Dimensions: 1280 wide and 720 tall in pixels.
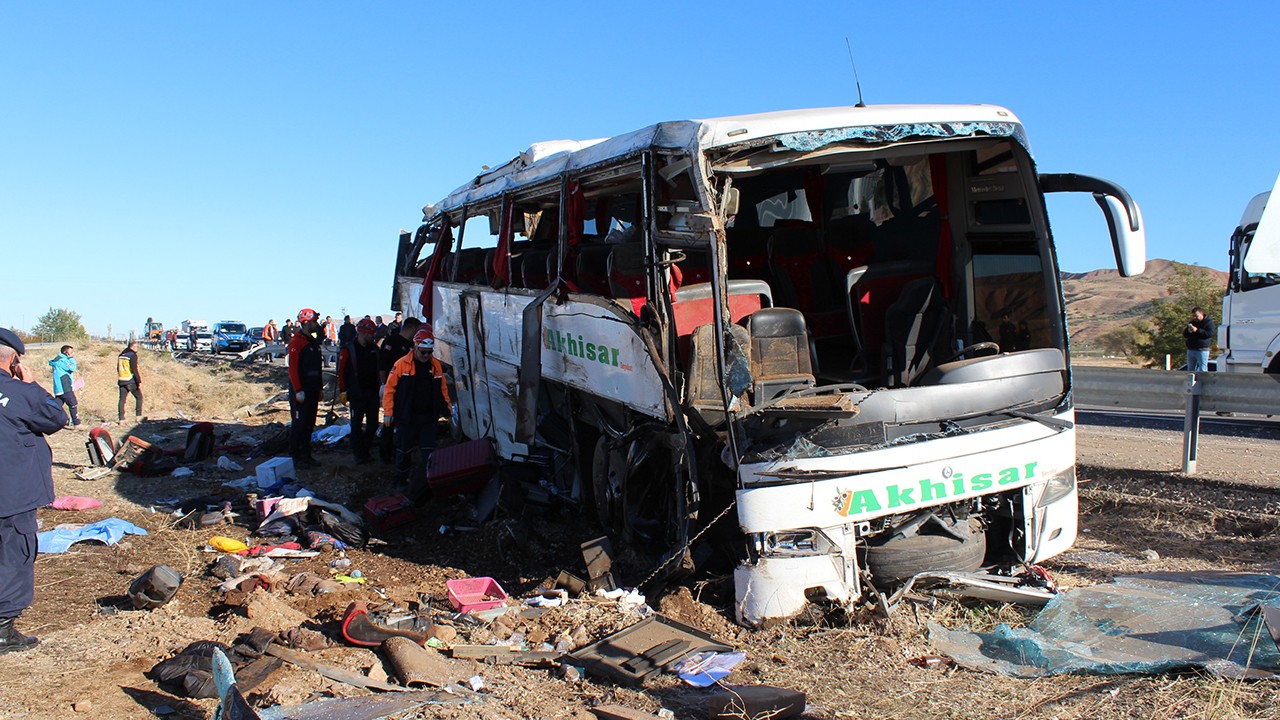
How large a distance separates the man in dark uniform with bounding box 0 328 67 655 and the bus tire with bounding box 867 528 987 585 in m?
4.55

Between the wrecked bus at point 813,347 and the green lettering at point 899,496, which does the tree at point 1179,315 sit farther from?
the green lettering at point 899,496

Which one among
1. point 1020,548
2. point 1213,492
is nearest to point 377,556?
point 1020,548

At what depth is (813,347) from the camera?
633 centimetres

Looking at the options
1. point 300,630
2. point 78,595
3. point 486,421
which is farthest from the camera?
point 486,421

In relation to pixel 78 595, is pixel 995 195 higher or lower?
higher

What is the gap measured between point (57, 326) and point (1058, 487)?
68.6 m

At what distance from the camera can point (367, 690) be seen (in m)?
4.34

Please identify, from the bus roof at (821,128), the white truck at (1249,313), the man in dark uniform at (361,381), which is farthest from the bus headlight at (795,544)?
the white truck at (1249,313)

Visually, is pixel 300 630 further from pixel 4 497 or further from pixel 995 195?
pixel 995 195

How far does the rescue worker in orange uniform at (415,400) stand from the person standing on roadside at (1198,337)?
502 inches

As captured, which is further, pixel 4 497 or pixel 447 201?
pixel 447 201

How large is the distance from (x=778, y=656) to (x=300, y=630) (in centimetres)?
252

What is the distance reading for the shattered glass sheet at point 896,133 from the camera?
5.04m

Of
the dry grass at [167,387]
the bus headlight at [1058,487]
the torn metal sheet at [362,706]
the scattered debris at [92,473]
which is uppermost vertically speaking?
the bus headlight at [1058,487]
